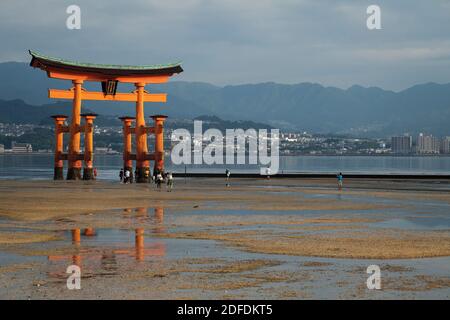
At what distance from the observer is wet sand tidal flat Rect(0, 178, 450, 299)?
14.2 meters

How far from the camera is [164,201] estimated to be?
40.1 metres

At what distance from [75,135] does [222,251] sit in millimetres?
49979

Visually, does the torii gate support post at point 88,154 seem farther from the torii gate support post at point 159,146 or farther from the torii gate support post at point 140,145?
the torii gate support post at point 159,146

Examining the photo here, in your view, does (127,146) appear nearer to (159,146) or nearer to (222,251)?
(159,146)

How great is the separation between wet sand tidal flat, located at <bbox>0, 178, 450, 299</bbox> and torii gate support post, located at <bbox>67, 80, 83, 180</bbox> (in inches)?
1248

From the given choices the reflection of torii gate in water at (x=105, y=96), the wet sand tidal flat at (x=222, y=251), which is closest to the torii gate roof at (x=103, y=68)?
the reflection of torii gate in water at (x=105, y=96)

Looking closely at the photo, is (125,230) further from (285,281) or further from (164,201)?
(164,201)

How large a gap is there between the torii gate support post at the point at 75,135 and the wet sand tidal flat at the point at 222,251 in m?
31.7

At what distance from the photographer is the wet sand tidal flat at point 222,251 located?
14.2 meters

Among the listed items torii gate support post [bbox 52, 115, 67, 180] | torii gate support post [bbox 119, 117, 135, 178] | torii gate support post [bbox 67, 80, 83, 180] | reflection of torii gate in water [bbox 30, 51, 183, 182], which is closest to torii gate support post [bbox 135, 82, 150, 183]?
reflection of torii gate in water [bbox 30, 51, 183, 182]

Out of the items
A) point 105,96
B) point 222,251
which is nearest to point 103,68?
point 105,96

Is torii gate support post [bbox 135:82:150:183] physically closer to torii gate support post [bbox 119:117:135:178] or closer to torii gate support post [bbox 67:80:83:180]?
torii gate support post [bbox 119:117:135:178]

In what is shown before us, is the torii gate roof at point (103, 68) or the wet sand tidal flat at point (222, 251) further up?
the torii gate roof at point (103, 68)

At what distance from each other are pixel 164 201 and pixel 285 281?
1001 inches
